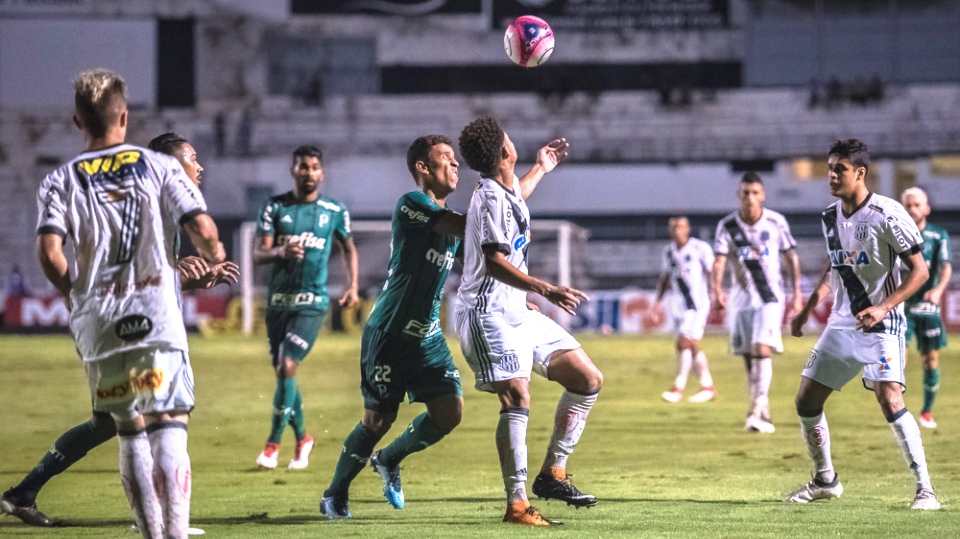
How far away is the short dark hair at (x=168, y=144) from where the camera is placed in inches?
275

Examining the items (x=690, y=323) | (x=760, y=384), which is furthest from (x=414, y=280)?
(x=690, y=323)

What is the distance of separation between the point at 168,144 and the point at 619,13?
3868cm

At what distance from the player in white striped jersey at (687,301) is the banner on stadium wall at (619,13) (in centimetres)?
2751

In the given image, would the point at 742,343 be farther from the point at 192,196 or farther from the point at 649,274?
the point at 649,274

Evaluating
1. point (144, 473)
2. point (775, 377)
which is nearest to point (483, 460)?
point (144, 473)

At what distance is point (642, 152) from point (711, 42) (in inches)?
176

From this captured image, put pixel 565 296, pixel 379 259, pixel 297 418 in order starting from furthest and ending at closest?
1. pixel 379 259
2. pixel 297 418
3. pixel 565 296

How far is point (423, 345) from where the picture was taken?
7332 mm

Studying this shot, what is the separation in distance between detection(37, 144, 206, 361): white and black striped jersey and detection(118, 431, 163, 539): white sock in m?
0.40

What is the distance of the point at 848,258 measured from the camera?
766cm

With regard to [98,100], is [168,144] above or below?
below

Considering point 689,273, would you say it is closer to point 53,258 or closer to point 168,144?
point 168,144

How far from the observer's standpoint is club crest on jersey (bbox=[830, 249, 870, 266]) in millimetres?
7602

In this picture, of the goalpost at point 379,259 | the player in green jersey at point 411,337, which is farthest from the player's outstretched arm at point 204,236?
the goalpost at point 379,259
